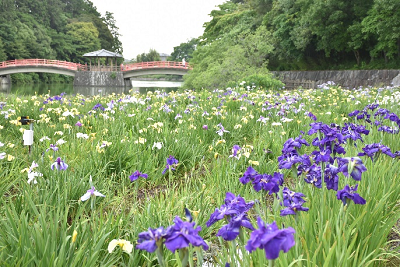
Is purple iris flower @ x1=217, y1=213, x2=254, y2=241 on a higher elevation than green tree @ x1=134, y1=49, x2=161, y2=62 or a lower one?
lower

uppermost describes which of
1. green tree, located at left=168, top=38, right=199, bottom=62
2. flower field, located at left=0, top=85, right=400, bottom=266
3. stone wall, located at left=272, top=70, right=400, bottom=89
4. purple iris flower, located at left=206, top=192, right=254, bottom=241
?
green tree, located at left=168, top=38, right=199, bottom=62

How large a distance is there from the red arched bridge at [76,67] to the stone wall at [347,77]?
50.2 feet

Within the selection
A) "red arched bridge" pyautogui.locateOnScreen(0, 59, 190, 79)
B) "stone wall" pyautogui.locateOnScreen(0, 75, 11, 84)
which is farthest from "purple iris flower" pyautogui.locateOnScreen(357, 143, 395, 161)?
"stone wall" pyautogui.locateOnScreen(0, 75, 11, 84)

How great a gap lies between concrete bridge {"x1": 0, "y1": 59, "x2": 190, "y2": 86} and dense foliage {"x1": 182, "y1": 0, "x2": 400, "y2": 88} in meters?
10.2

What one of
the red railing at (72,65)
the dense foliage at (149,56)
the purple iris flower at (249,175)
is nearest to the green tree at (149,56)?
the dense foliage at (149,56)

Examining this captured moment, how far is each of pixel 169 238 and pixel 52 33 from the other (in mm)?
64062

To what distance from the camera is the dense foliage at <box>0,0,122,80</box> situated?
45.3 meters

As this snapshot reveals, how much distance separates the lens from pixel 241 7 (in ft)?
112

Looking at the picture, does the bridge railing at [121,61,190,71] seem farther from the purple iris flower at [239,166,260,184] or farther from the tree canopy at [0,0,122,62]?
the purple iris flower at [239,166,260,184]

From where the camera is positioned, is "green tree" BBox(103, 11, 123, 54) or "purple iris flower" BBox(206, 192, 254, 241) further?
"green tree" BBox(103, 11, 123, 54)

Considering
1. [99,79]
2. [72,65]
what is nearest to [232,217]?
[99,79]

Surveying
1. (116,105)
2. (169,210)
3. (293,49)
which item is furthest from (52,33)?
(169,210)

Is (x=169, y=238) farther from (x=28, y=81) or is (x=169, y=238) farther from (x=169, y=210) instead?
(x=28, y=81)

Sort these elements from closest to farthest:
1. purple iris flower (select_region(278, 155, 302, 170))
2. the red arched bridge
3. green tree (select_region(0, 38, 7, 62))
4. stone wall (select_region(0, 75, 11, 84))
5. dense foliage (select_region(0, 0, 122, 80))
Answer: purple iris flower (select_region(278, 155, 302, 170)), the red arched bridge, green tree (select_region(0, 38, 7, 62)), stone wall (select_region(0, 75, 11, 84)), dense foliage (select_region(0, 0, 122, 80))
